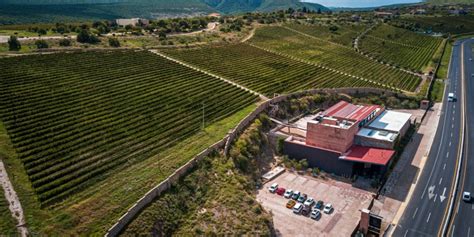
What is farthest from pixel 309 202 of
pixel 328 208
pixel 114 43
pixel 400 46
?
pixel 400 46

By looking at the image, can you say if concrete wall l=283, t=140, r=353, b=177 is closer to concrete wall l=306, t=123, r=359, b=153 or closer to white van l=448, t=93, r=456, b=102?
concrete wall l=306, t=123, r=359, b=153

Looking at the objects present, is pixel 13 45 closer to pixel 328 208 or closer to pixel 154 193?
pixel 154 193

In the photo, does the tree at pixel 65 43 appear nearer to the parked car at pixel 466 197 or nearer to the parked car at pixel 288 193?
the parked car at pixel 288 193

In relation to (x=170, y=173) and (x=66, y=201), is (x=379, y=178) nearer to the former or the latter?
(x=170, y=173)

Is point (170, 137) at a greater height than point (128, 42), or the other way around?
point (128, 42)

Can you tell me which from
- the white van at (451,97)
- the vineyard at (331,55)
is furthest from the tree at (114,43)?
A: the white van at (451,97)

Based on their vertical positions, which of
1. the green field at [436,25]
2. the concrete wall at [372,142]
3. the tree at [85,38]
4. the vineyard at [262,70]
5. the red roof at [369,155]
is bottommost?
the red roof at [369,155]

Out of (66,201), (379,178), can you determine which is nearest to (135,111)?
(66,201)
